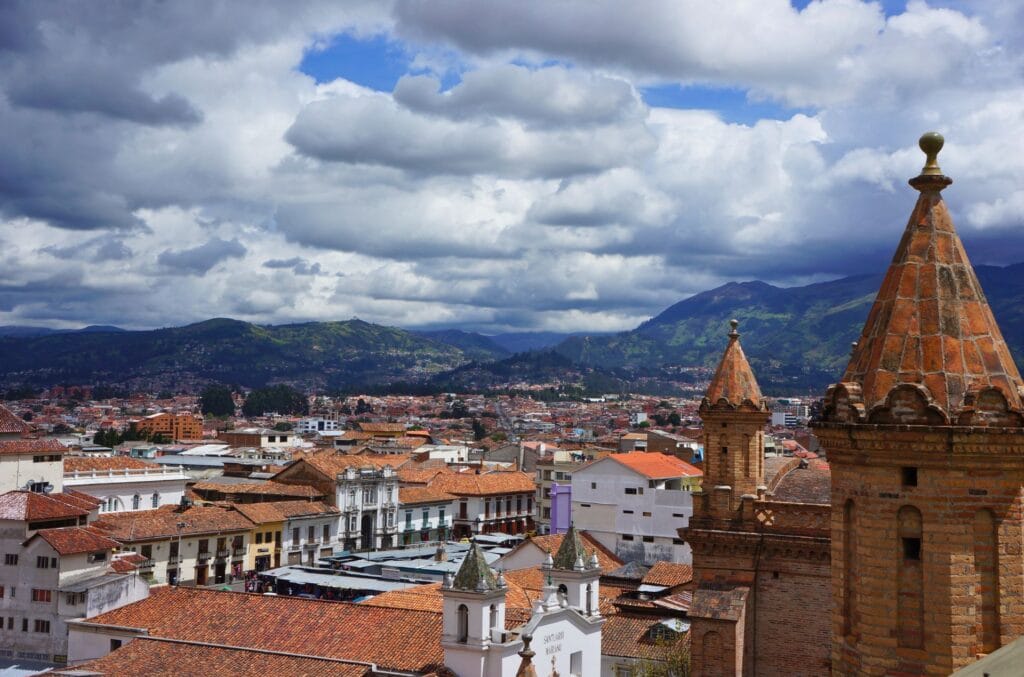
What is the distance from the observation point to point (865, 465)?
9797 millimetres

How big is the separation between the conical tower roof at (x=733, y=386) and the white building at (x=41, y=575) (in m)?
24.8

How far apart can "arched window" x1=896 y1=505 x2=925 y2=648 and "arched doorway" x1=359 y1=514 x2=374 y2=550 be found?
68.3 m

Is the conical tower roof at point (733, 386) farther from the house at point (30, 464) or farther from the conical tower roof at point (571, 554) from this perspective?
the house at point (30, 464)

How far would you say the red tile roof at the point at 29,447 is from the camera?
170ft

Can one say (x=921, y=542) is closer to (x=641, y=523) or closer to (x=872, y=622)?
(x=872, y=622)

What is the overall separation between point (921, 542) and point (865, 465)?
0.87 metres

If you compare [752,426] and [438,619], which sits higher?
[752,426]

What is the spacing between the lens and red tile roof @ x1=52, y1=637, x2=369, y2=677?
86.6 ft

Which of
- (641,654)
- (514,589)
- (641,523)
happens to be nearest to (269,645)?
(514,589)

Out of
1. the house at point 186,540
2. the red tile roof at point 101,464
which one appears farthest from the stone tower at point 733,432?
the red tile roof at point 101,464

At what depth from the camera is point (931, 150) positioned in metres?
10.1

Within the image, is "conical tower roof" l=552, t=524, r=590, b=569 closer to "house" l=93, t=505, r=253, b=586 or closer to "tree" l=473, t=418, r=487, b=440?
"house" l=93, t=505, r=253, b=586

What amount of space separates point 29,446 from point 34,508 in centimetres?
1188

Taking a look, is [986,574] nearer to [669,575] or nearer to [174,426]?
[669,575]
